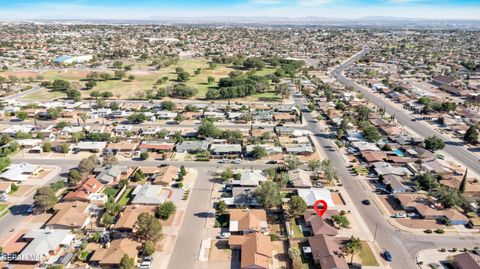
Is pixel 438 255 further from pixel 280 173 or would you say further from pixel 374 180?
pixel 280 173

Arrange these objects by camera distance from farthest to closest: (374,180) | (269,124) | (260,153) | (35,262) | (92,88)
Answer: (92,88) → (269,124) → (260,153) → (374,180) → (35,262)

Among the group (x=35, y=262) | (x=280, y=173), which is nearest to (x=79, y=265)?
(x=35, y=262)

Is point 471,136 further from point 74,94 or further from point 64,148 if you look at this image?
point 74,94

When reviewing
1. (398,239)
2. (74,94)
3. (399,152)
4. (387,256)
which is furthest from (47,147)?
(399,152)

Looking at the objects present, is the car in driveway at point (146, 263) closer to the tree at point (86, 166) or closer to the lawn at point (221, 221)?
the lawn at point (221, 221)

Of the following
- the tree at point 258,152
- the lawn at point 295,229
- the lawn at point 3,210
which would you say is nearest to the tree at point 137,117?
the tree at point 258,152

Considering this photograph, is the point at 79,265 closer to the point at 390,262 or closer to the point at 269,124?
the point at 390,262

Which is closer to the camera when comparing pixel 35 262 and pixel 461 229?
pixel 35 262

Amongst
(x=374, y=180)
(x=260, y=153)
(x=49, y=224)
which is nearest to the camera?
(x=49, y=224)
